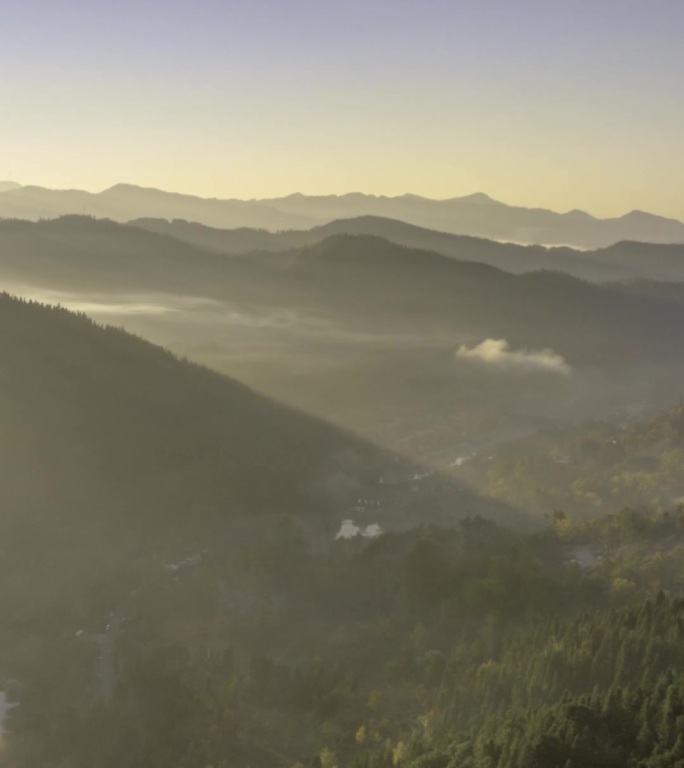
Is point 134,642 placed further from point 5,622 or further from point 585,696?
point 585,696

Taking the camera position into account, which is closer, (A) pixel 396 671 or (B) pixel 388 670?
(A) pixel 396 671

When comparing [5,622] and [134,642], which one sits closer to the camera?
[134,642]

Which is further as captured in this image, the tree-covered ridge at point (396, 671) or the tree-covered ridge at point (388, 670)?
Result: the tree-covered ridge at point (388, 670)

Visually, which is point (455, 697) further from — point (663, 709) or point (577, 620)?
point (663, 709)

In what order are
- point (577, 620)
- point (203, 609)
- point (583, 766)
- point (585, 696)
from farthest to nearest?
1. point (203, 609)
2. point (577, 620)
3. point (585, 696)
4. point (583, 766)

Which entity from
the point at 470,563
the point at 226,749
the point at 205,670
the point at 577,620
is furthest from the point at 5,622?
the point at 577,620

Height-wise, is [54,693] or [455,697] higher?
[455,697]

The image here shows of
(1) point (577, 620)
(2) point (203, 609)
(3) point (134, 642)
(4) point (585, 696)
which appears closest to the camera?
(4) point (585, 696)

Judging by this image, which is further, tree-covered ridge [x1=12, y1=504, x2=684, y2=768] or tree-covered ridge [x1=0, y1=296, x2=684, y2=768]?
tree-covered ridge [x1=12, y1=504, x2=684, y2=768]

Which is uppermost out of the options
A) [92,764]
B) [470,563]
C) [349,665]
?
A: [470,563]
